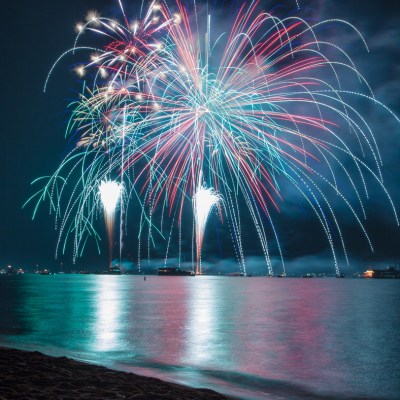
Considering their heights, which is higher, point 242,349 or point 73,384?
point 73,384

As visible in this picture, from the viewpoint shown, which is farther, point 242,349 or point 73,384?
point 242,349

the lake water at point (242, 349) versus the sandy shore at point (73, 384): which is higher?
the sandy shore at point (73, 384)

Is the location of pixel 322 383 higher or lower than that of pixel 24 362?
lower

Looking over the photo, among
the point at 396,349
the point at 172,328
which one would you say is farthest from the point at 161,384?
the point at 172,328

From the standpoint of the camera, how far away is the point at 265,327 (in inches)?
1241

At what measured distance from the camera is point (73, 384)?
1022 cm

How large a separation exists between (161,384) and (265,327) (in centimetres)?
2096

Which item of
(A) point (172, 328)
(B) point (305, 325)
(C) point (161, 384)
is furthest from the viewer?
(B) point (305, 325)

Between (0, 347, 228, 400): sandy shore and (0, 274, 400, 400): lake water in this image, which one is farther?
(0, 274, 400, 400): lake water

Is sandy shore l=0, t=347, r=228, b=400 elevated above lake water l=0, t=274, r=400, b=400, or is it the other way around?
sandy shore l=0, t=347, r=228, b=400

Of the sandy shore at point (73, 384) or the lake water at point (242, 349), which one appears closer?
the sandy shore at point (73, 384)

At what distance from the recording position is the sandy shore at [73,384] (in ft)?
30.3

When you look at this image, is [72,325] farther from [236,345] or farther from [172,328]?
[236,345]

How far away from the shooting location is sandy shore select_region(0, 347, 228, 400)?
9.23 m
